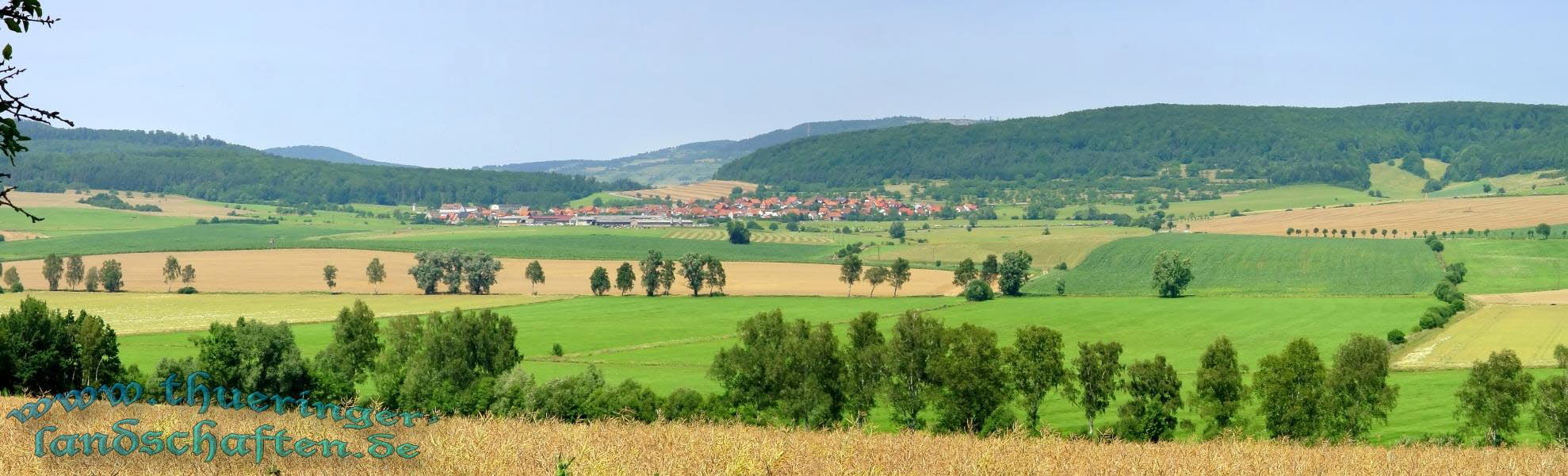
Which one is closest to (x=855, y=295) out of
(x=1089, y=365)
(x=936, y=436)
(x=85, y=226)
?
(x=1089, y=365)

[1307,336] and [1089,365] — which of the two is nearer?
[1089,365]

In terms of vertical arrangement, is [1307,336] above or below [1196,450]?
Result: below

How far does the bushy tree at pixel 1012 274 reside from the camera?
104 metres

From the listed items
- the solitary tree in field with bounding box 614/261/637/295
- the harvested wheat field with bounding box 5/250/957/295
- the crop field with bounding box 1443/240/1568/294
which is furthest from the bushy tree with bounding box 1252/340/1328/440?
the solitary tree in field with bounding box 614/261/637/295

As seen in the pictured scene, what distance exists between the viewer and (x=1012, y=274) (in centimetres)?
10350

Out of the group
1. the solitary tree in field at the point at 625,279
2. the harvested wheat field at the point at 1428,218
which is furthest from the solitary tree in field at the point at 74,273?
the harvested wheat field at the point at 1428,218

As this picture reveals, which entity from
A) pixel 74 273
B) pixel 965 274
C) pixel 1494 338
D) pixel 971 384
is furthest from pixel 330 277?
pixel 1494 338

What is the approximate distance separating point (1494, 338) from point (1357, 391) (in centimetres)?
3236

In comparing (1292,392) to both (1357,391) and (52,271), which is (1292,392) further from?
(52,271)

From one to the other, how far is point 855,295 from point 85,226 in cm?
13372

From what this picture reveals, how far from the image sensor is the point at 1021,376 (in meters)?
44.5

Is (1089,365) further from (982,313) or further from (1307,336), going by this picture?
(982,313)

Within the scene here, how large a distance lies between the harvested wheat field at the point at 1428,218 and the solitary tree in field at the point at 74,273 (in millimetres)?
131597

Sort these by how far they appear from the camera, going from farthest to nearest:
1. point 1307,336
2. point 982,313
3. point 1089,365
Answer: point 982,313 → point 1307,336 → point 1089,365
